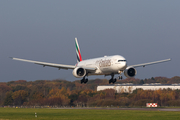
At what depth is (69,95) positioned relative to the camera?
413 feet

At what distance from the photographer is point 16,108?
139 m

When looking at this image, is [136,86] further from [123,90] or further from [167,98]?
[167,98]

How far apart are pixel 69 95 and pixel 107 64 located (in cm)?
5843

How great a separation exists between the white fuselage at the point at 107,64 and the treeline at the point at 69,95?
41.5 metres

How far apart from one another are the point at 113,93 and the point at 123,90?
1212 cm

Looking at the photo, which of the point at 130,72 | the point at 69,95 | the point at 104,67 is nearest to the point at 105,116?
the point at 130,72

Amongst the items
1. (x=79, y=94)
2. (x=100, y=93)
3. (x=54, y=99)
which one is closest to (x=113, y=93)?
(x=100, y=93)

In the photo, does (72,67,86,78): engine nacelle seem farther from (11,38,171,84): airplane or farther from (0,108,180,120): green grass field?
(0,108,180,120): green grass field

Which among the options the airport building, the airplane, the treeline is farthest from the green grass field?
the airport building

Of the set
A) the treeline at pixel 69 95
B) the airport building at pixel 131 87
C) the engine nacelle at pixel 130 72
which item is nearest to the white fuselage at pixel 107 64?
the engine nacelle at pixel 130 72

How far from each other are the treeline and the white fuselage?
1634 inches

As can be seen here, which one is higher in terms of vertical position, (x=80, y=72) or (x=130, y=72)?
(x=80, y=72)

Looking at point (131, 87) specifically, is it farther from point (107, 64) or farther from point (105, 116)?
point (107, 64)

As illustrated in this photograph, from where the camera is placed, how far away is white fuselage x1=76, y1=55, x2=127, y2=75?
6756 cm
